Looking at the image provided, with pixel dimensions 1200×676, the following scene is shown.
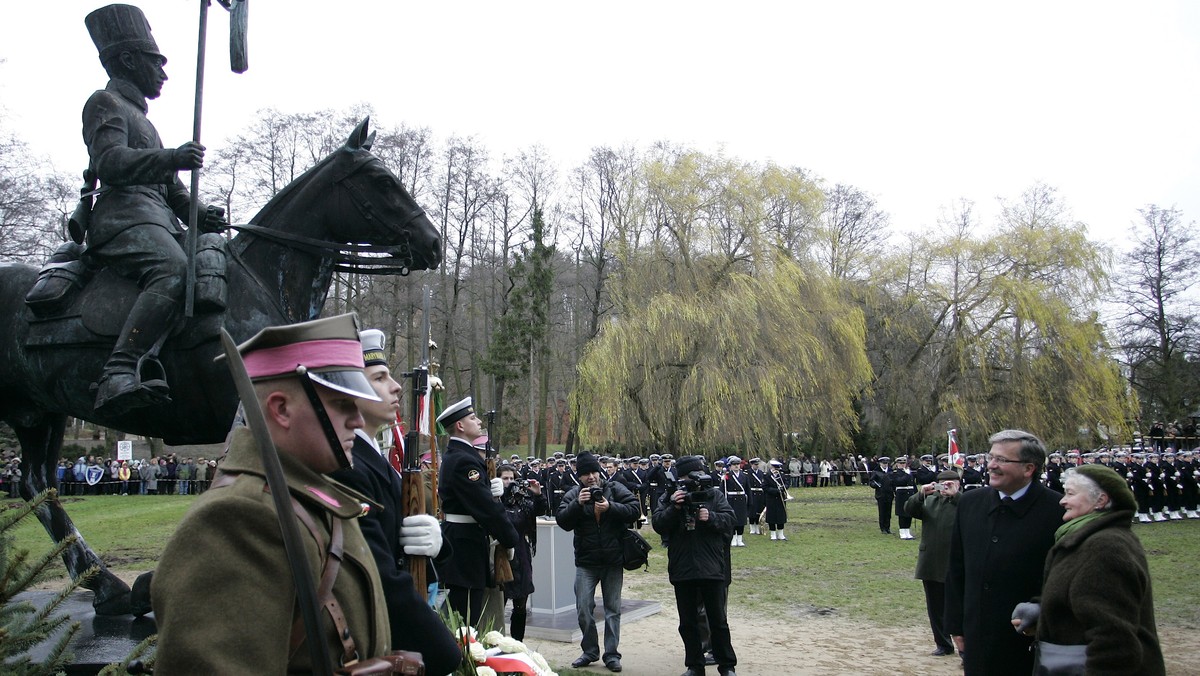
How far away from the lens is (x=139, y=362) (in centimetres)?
466

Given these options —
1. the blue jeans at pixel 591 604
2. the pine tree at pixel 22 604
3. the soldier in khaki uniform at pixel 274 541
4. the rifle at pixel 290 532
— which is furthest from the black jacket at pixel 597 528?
the rifle at pixel 290 532

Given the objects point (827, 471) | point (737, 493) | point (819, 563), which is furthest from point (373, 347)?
point (827, 471)

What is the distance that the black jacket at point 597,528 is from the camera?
852cm

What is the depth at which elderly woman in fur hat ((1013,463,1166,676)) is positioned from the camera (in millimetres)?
3834

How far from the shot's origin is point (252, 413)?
64.4 inches

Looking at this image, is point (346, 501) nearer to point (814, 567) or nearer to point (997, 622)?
point (997, 622)

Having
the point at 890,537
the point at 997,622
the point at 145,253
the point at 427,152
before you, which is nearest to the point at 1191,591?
the point at 890,537

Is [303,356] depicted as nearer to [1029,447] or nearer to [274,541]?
[274,541]

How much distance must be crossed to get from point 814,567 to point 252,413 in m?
14.8

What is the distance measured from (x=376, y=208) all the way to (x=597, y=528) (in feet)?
14.7

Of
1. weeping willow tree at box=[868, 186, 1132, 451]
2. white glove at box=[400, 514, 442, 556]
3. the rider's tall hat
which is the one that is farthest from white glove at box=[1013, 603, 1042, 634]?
weeping willow tree at box=[868, 186, 1132, 451]

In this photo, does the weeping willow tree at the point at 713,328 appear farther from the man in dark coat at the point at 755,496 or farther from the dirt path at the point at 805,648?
the dirt path at the point at 805,648

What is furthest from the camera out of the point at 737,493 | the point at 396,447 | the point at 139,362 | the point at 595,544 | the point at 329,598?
the point at 737,493

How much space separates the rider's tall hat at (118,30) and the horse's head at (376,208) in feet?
4.19
